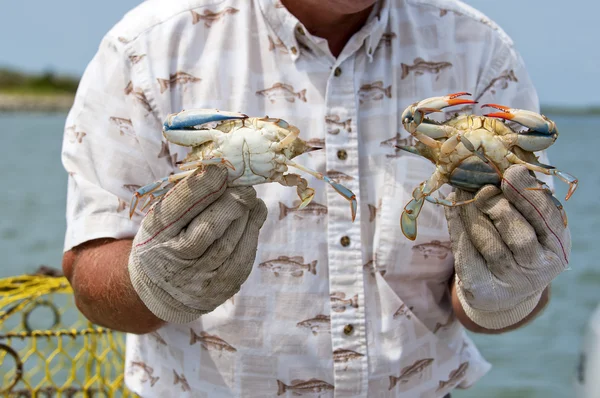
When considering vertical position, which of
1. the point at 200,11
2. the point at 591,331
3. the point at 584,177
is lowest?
the point at 584,177

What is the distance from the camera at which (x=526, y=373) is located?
6.60 metres

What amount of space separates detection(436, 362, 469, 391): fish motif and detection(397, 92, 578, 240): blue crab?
0.62m

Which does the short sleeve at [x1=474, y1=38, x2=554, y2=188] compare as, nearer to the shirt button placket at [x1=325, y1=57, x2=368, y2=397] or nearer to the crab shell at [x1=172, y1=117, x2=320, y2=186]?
the shirt button placket at [x1=325, y1=57, x2=368, y2=397]

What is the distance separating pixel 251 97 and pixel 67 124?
0.50 meters

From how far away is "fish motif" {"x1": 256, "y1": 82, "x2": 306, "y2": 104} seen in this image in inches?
74.8

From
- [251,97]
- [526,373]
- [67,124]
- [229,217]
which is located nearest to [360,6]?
[251,97]

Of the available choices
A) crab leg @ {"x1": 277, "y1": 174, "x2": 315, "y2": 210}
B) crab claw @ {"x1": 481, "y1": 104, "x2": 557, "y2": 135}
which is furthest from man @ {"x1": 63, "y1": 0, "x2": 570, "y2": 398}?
crab claw @ {"x1": 481, "y1": 104, "x2": 557, "y2": 135}

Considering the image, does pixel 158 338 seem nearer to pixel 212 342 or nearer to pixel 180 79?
pixel 212 342

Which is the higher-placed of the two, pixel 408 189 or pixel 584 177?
pixel 408 189

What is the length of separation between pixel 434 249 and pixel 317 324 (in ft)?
1.20

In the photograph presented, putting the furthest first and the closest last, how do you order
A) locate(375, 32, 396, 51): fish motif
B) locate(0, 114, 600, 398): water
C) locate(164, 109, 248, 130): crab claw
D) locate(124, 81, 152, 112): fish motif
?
locate(0, 114, 600, 398): water
locate(375, 32, 396, 51): fish motif
locate(124, 81, 152, 112): fish motif
locate(164, 109, 248, 130): crab claw

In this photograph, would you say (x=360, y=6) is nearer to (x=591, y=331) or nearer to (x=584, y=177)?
(x=591, y=331)

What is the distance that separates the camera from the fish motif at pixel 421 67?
1.97 meters

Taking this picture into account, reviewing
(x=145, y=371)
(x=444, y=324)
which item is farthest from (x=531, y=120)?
(x=145, y=371)
